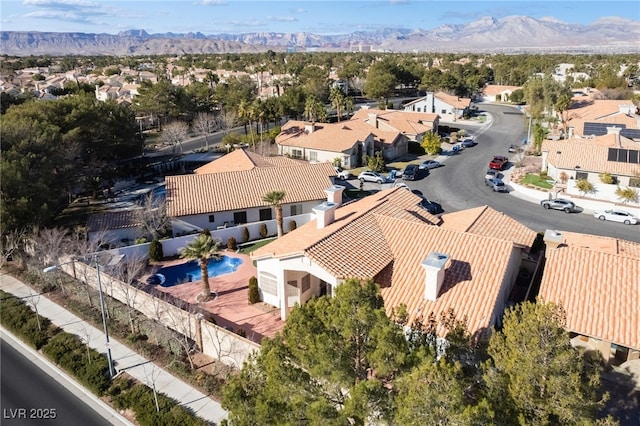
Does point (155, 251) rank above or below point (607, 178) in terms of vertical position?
below

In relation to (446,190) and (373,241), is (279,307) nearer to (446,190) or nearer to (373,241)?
(373,241)

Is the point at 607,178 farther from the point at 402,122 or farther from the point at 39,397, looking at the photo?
the point at 39,397

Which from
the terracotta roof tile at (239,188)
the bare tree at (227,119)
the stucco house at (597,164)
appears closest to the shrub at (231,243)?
the terracotta roof tile at (239,188)

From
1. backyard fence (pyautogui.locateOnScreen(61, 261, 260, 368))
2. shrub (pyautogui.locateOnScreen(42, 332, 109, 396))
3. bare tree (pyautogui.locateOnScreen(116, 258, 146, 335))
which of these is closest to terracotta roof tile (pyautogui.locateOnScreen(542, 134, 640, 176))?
backyard fence (pyautogui.locateOnScreen(61, 261, 260, 368))

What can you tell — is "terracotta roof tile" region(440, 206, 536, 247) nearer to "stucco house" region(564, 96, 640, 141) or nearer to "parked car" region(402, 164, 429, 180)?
"parked car" region(402, 164, 429, 180)

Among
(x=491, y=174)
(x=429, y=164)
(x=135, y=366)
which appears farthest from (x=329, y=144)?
(x=135, y=366)

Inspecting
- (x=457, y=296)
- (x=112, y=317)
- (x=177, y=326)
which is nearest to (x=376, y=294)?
(x=457, y=296)

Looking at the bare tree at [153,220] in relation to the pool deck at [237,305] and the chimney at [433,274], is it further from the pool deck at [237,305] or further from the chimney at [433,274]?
the chimney at [433,274]
